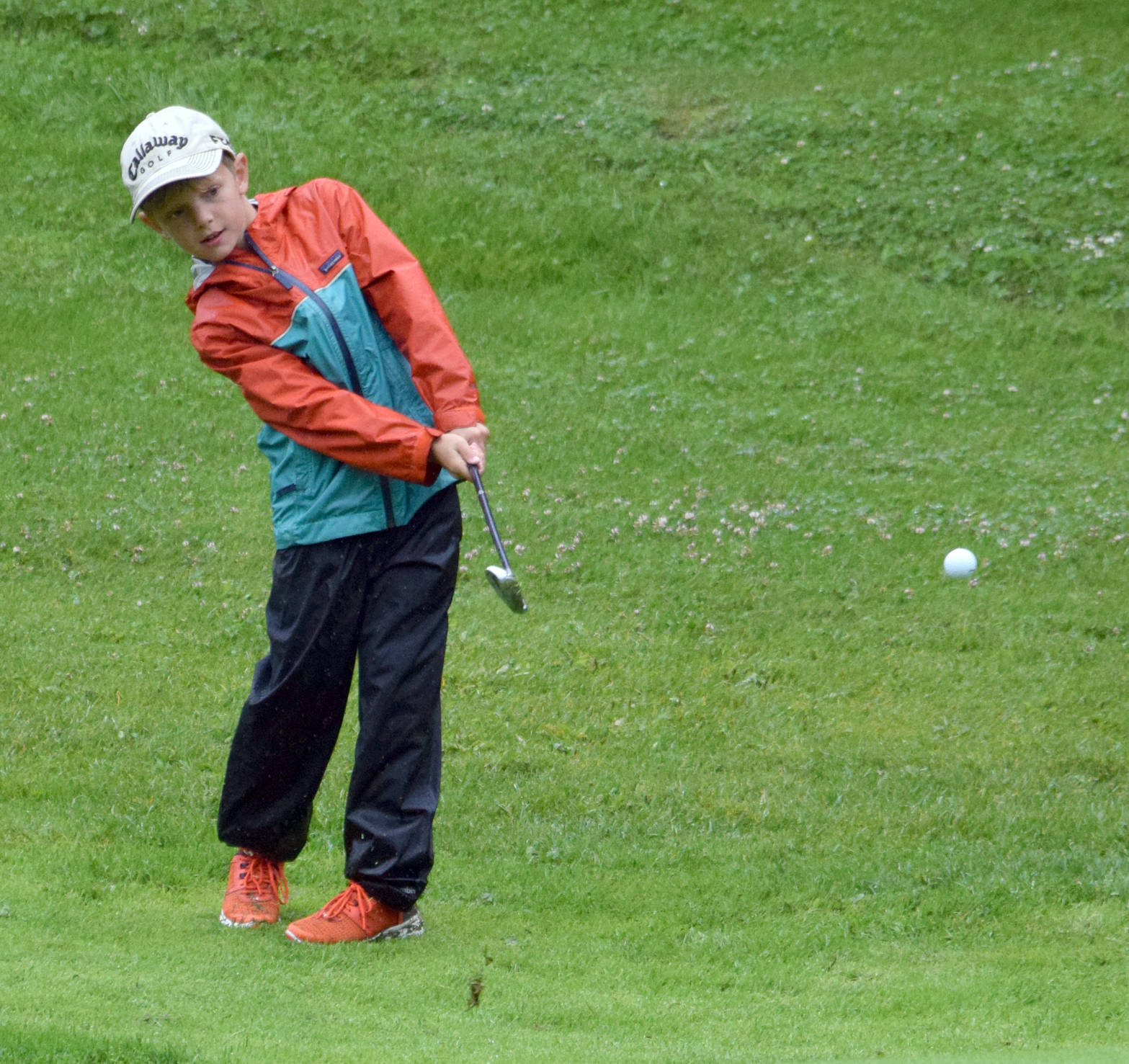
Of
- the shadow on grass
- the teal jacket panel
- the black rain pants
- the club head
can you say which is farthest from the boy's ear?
the shadow on grass

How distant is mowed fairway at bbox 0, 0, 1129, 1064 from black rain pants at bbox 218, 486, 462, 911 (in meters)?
0.32

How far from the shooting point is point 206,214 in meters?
4.01

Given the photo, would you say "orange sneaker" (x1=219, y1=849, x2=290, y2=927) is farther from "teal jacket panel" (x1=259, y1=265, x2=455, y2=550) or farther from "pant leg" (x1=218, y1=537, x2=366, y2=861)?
"teal jacket panel" (x1=259, y1=265, x2=455, y2=550)

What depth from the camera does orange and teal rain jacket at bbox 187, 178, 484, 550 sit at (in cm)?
407

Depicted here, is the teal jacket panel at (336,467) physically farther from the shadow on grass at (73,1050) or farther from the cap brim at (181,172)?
the shadow on grass at (73,1050)

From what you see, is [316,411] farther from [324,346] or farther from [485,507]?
[485,507]

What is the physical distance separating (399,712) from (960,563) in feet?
15.9

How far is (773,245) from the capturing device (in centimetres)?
1366

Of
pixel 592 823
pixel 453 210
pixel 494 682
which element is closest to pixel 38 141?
pixel 453 210

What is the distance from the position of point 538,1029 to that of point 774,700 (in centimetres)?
338

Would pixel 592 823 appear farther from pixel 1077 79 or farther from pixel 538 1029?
pixel 1077 79

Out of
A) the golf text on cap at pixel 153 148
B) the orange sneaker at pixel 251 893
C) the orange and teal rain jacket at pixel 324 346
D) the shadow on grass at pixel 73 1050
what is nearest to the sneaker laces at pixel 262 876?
the orange sneaker at pixel 251 893

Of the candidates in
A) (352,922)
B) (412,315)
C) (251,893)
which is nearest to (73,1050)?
(352,922)

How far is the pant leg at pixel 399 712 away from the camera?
13.5 feet
